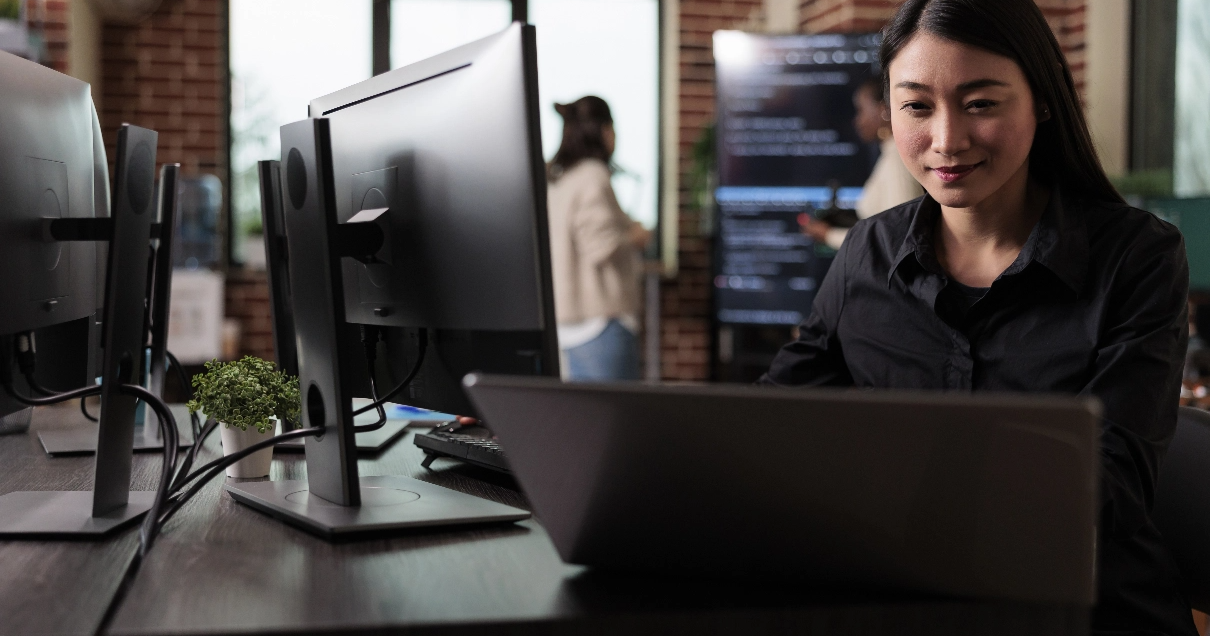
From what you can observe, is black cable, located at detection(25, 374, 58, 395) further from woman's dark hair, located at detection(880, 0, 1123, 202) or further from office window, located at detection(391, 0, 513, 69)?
office window, located at detection(391, 0, 513, 69)

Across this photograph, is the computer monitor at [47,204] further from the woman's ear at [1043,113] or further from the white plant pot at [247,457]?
the woman's ear at [1043,113]

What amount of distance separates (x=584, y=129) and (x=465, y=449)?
2607 millimetres

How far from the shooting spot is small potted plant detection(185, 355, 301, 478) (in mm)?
1212

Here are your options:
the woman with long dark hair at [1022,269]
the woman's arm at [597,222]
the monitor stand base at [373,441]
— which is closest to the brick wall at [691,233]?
the woman's arm at [597,222]

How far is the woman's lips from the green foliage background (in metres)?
0.84

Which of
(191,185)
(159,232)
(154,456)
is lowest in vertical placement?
(154,456)

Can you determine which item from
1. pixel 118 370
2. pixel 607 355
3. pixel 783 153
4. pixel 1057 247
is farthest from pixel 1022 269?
pixel 783 153

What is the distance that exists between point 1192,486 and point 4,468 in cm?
145

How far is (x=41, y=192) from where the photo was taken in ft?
3.44

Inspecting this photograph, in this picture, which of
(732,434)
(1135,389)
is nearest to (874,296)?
(1135,389)

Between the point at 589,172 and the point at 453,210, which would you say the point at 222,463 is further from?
the point at 589,172

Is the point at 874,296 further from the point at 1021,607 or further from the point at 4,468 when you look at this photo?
the point at 4,468

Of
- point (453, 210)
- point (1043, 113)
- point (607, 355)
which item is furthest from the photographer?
point (607, 355)

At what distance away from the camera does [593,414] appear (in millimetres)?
664
